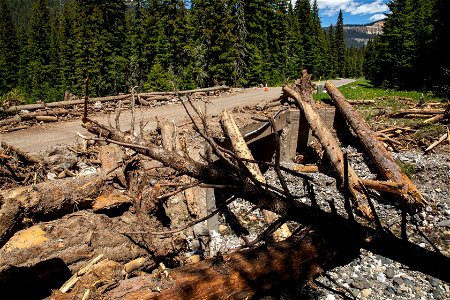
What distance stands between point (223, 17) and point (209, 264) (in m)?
29.4

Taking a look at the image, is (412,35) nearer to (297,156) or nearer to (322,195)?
(297,156)

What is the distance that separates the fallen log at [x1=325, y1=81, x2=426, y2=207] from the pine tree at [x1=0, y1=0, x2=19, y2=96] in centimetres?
6254

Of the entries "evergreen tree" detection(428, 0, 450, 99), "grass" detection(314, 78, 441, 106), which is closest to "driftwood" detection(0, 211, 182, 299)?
"grass" detection(314, 78, 441, 106)

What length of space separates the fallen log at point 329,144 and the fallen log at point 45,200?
16.6 ft

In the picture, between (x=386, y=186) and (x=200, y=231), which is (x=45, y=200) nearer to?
(x=200, y=231)

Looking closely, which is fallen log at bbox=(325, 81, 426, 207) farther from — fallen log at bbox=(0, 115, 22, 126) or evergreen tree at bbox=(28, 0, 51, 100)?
evergreen tree at bbox=(28, 0, 51, 100)

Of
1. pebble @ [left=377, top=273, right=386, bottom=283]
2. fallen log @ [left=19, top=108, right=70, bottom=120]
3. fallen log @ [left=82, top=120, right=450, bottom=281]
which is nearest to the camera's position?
fallen log @ [left=82, top=120, right=450, bottom=281]

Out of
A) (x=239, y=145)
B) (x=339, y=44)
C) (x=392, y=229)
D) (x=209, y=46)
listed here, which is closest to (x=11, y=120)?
(x=239, y=145)

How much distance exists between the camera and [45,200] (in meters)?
4.42

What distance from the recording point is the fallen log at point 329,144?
25.0 ft

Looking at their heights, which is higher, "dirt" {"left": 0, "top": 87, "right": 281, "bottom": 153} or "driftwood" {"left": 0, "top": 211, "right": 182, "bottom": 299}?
"dirt" {"left": 0, "top": 87, "right": 281, "bottom": 153}

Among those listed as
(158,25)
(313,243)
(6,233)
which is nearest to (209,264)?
(313,243)

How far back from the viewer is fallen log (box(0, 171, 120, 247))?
3847 mm

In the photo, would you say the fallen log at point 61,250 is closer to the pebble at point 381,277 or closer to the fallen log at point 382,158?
the pebble at point 381,277
